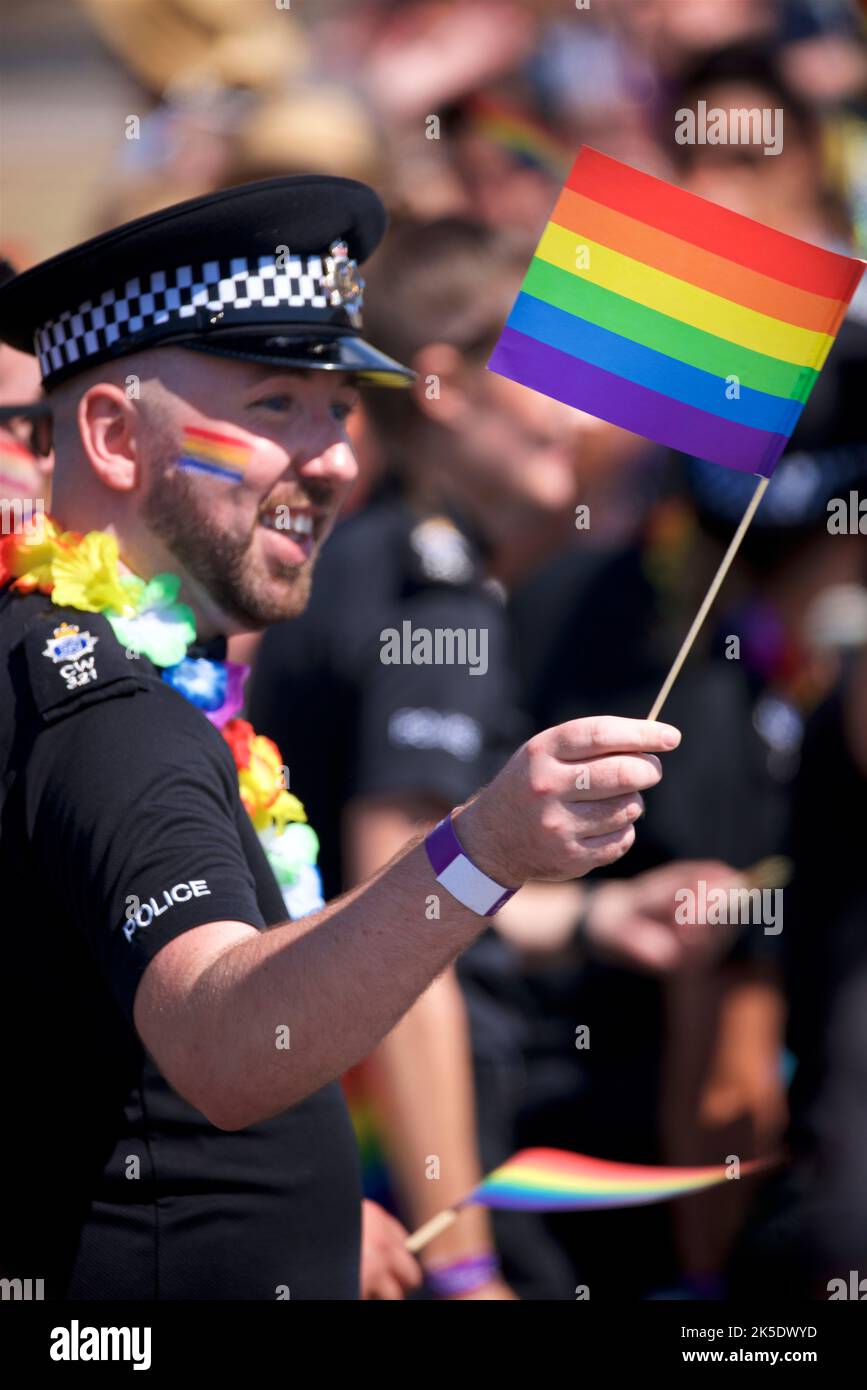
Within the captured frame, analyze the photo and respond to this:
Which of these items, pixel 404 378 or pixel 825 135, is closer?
pixel 404 378

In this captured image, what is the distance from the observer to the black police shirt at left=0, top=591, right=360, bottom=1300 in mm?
2166

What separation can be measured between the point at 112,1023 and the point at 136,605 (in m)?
0.52

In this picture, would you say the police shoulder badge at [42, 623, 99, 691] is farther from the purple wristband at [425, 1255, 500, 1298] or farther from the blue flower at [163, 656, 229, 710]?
the purple wristband at [425, 1255, 500, 1298]

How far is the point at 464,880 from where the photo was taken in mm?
2047

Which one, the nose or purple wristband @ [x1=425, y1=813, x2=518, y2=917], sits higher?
the nose

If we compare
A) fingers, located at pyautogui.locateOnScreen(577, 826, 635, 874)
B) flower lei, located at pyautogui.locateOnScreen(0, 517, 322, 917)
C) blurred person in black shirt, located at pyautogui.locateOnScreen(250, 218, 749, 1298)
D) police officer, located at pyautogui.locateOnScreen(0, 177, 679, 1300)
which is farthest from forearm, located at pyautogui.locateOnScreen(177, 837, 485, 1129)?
blurred person in black shirt, located at pyautogui.locateOnScreen(250, 218, 749, 1298)

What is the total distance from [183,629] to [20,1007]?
0.51 metres

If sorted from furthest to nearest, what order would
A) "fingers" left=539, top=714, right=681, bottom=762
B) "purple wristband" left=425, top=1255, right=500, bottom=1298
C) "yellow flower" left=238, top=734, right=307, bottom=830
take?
"purple wristband" left=425, top=1255, right=500, bottom=1298 → "yellow flower" left=238, top=734, right=307, bottom=830 → "fingers" left=539, top=714, right=681, bottom=762

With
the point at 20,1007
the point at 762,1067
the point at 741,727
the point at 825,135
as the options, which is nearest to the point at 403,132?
the point at 825,135

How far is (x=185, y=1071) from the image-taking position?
2078mm

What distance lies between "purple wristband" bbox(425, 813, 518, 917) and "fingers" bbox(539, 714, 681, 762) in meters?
0.14

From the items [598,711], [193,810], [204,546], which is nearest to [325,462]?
[204,546]

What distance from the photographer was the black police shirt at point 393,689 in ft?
12.4

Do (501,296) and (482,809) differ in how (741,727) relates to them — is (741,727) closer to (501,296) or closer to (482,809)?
(501,296)
